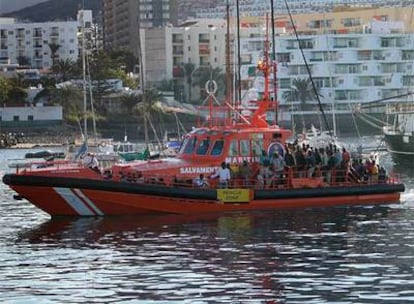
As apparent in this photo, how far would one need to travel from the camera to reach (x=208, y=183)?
3594cm

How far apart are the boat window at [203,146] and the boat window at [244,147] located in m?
1.17

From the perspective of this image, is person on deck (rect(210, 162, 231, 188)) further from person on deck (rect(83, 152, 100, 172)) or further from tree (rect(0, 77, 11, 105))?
tree (rect(0, 77, 11, 105))

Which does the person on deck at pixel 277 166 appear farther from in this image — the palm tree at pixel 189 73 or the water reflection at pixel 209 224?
the palm tree at pixel 189 73

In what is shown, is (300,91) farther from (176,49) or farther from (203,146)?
(203,146)

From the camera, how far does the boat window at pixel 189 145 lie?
37.1m

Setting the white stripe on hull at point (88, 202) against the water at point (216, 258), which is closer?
the water at point (216, 258)

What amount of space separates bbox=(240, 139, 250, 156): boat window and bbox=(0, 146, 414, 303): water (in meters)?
2.52

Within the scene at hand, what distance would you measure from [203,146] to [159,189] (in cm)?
281

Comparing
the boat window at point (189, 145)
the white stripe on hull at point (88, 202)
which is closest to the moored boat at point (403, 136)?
the boat window at point (189, 145)

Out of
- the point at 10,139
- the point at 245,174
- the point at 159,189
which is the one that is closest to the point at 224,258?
the point at 159,189

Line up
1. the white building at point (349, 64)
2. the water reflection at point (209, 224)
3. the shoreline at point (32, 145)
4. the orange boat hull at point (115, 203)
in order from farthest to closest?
the white building at point (349, 64)
the shoreline at point (32, 145)
the orange boat hull at point (115, 203)
the water reflection at point (209, 224)

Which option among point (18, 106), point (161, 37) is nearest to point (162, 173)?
point (18, 106)

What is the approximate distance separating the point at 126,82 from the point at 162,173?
131498mm

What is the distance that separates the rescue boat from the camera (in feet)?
114
